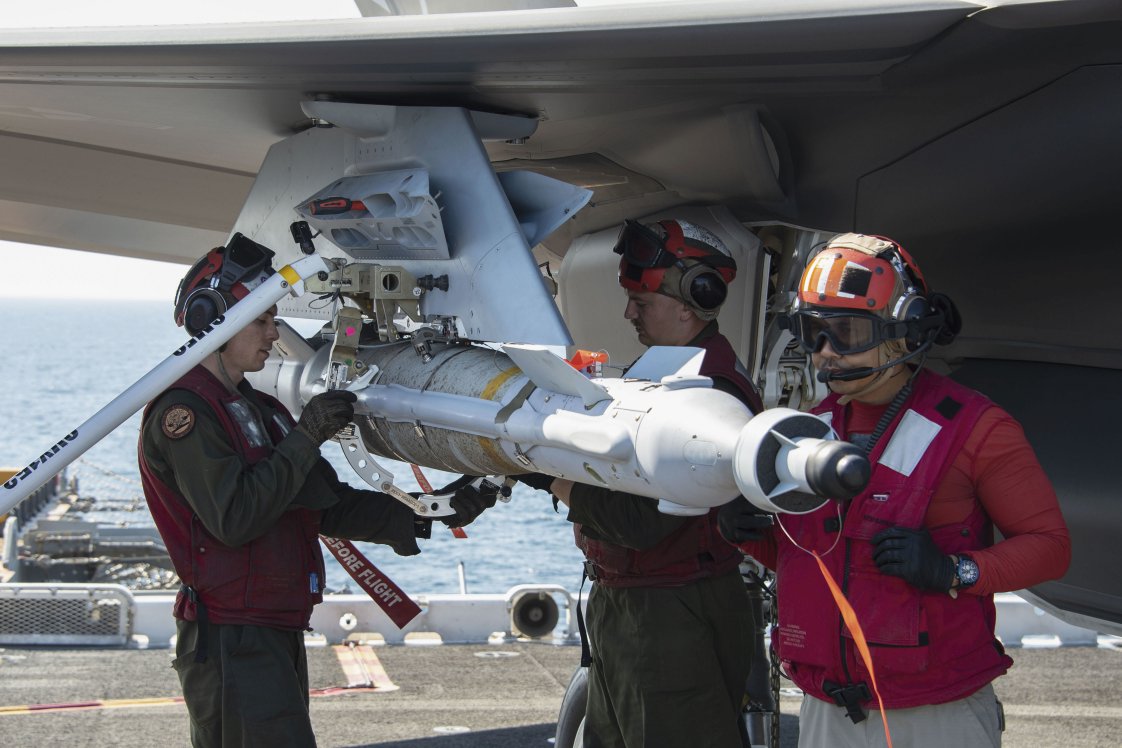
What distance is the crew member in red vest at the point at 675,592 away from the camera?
4.04 metres

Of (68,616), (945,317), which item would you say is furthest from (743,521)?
(68,616)

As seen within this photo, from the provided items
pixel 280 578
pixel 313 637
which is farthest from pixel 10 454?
pixel 280 578

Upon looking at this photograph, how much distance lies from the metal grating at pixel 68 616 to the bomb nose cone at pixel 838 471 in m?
7.49

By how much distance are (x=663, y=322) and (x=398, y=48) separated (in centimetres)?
132

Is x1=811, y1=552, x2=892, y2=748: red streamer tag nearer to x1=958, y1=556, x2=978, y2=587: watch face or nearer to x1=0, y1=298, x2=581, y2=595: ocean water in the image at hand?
x1=958, y1=556, x2=978, y2=587: watch face

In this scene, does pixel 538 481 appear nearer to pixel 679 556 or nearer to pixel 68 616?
pixel 679 556

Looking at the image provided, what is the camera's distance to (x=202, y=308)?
399 cm

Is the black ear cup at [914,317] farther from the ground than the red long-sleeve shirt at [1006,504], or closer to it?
farther from the ground

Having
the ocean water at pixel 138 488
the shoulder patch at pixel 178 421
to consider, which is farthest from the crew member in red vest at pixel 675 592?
the ocean water at pixel 138 488

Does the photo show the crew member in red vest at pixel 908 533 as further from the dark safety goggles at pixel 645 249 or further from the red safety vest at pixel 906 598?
the dark safety goggles at pixel 645 249

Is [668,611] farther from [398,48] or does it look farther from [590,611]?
[398,48]

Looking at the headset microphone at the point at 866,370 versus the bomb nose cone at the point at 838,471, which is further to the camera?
the headset microphone at the point at 866,370

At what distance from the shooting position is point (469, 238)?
3768 millimetres

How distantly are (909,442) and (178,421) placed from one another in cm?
218
